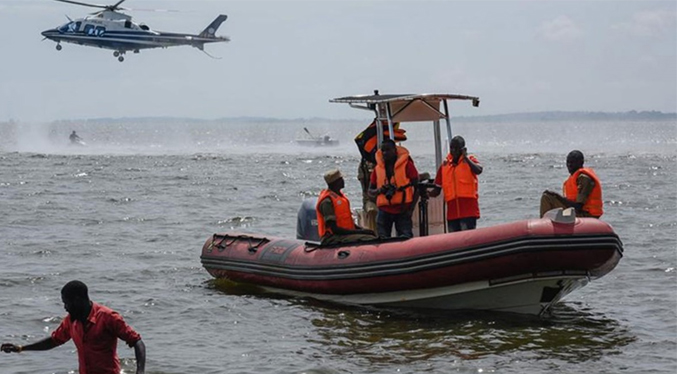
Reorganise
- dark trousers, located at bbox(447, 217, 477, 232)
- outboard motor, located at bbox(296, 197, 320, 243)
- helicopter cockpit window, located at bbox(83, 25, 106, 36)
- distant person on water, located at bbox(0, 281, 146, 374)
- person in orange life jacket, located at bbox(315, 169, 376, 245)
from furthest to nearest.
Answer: helicopter cockpit window, located at bbox(83, 25, 106, 36), outboard motor, located at bbox(296, 197, 320, 243), dark trousers, located at bbox(447, 217, 477, 232), person in orange life jacket, located at bbox(315, 169, 376, 245), distant person on water, located at bbox(0, 281, 146, 374)

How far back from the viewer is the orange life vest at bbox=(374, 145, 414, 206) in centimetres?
1110

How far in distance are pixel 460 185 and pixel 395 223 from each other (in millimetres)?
794

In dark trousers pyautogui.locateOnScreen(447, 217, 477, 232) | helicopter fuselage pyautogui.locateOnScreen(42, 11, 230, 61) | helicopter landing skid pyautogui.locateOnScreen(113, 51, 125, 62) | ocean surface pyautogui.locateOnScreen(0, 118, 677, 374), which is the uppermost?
helicopter fuselage pyautogui.locateOnScreen(42, 11, 230, 61)

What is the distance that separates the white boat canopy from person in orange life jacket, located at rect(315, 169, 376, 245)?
0.91 metres

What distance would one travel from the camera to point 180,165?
41.6 meters

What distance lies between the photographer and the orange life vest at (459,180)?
446 inches

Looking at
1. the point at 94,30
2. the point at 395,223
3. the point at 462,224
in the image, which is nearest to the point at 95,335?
the point at 395,223

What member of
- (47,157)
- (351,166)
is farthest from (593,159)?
(47,157)

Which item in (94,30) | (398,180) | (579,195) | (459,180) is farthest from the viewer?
(94,30)

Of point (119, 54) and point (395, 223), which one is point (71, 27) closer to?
point (119, 54)

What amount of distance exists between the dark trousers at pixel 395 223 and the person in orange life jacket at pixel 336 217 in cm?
13

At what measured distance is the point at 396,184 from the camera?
439 inches

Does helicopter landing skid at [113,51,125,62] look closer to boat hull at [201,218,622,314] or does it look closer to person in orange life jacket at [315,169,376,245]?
boat hull at [201,218,622,314]

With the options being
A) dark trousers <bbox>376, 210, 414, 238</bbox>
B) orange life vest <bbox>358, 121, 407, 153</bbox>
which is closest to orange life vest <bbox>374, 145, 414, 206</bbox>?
dark trousers <bbox>376, 210, 414, 238</bbox>
